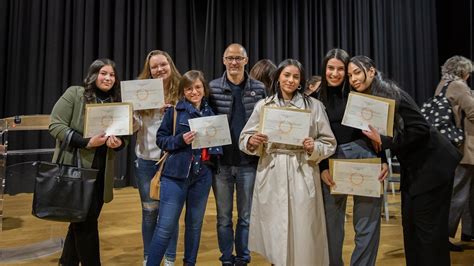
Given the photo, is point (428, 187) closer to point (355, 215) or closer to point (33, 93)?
point (355, 215)

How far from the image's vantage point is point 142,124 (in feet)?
7.78

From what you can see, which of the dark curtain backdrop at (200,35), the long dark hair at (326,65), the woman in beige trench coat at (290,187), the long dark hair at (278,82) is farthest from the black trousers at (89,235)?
the dark curtain backdrop at (200,35)

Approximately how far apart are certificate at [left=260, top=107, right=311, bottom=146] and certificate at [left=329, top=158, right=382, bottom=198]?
0.25m

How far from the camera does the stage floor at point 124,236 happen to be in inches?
110

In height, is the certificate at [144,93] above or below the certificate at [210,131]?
above

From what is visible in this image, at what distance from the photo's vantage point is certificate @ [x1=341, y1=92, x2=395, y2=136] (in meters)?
1.92

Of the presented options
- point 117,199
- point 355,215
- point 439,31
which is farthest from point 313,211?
point 439,31

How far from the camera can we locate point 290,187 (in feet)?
6.63

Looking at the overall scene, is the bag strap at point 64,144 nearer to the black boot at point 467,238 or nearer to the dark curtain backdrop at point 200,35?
the black boot at point 467,238

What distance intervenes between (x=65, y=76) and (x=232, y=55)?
4.28 metres

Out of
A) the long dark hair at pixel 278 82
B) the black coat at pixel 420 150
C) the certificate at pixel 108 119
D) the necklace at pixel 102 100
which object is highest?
the long dark hair at pixel 278 82

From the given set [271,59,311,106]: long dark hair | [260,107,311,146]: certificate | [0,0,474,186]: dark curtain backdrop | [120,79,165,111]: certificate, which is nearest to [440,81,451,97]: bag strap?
[271,59,311,106]: long dark hair

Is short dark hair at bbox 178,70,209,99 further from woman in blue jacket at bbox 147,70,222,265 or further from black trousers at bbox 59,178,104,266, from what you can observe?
black trousers at bbox 59,178,104,266

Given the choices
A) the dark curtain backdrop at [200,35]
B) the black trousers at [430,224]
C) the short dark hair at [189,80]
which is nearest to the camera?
the black trousers at [430,224]
